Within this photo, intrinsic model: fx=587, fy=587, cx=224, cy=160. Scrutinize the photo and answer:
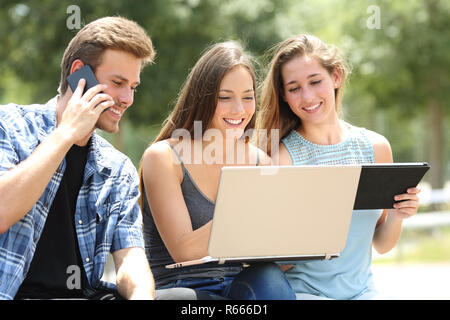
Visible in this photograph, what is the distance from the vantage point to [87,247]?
8.38ft

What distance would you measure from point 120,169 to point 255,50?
6839 mm

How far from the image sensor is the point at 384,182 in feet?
8.46

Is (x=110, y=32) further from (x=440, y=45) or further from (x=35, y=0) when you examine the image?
(x=440, y=45)

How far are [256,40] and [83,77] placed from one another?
694cm

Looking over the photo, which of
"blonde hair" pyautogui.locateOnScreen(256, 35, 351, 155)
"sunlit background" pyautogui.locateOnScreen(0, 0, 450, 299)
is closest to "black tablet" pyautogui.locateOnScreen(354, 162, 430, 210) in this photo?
"blonde hair" pyautogui.locateOnScreen(256, 35, 351, 155)

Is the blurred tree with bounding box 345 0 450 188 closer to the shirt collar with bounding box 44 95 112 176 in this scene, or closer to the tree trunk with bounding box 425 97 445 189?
the tree trunk with bounding box 425 97 445 189

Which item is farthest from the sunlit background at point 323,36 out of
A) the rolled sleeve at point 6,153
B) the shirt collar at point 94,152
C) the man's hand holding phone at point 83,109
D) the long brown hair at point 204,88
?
the rolled sleeve at point 6,153

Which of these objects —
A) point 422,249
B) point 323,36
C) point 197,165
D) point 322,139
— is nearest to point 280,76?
point 322,139

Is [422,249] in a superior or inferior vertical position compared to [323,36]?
inferior

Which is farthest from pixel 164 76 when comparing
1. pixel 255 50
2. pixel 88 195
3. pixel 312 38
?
pixel 88 195

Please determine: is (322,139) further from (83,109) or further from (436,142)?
(436,142)

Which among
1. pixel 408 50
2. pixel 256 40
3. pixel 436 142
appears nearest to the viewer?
pixel 256 40

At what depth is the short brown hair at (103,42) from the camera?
8.73ft

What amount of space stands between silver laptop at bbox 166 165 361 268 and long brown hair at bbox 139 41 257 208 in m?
0.80
